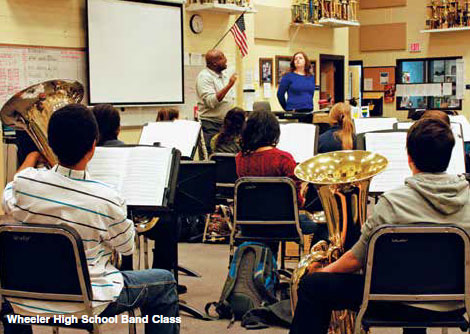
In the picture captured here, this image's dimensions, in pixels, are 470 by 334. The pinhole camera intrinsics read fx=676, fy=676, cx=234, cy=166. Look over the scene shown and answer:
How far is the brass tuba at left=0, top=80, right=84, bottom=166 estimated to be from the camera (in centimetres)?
367

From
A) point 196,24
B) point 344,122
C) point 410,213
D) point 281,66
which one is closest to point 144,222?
point 410,213

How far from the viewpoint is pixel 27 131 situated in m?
3.75

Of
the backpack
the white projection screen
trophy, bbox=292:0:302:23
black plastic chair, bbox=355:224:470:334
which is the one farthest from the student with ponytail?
trophy, bbox=292:0:302:23

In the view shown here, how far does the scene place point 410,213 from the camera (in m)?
2.55

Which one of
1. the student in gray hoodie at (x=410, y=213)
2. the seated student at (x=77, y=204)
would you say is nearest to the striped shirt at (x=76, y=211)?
the seated student at (x=77, y=204)

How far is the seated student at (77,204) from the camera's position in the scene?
255 centimetres

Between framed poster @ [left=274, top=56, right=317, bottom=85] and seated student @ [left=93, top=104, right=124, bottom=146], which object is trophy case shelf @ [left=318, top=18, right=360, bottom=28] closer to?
framed poster @ [left=274, top=56, right=317, bottom=85]

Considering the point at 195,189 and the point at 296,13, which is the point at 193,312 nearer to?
the point at 195,189

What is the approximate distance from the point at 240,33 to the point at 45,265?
7592mm

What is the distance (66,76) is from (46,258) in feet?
18.2

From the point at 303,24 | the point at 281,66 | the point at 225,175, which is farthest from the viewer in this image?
the point at 303,24

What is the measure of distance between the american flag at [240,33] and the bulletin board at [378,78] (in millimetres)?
6473

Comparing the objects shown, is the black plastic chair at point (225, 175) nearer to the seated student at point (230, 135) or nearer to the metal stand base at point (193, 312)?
the seated student at point (230, 135)

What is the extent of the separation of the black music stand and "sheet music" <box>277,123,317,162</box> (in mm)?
949
